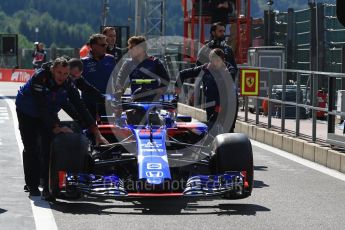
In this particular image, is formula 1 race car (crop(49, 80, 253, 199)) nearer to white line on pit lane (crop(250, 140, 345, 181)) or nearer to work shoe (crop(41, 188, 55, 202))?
work shoe (crop(41, 188, 55, 202))

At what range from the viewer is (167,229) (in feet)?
29.8

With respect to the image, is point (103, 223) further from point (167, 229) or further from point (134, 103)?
point (134, 103)

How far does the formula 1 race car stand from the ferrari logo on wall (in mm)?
8246

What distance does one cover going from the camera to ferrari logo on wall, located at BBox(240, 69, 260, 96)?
19812 mm

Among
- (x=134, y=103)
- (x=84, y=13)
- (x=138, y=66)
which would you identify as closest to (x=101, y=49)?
(x=138, y=66)

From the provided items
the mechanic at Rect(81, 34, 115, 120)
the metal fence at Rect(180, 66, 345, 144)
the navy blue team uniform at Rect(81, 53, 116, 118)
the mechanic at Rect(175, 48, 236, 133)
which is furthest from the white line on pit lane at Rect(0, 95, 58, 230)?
the metal fence at Rect(180, 66, 345, 144)

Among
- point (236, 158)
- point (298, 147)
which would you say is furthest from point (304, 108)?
point (236, 158)

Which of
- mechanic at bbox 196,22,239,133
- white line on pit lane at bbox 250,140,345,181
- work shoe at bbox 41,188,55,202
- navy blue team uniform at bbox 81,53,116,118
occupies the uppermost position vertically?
mechanic at bbox 196,22,239,133

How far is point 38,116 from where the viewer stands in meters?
11.2

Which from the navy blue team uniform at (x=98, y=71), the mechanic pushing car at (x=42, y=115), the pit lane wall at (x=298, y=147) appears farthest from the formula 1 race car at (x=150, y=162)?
the pit lane wall at (x=298, y=147)

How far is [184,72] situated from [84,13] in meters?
182

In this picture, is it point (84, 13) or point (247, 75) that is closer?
point (247, 75)

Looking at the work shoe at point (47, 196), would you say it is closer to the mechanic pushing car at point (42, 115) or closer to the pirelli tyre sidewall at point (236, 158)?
the mechanic pushing car at point (42, 115)

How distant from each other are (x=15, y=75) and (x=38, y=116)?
45331 mm
